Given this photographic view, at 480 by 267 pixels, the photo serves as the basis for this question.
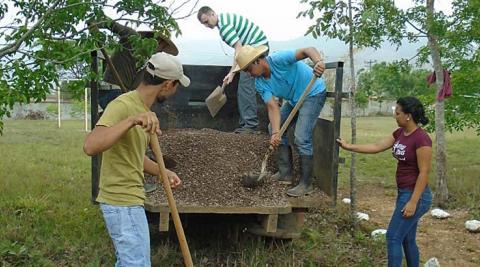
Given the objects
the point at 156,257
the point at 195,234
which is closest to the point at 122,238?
the point at 156,257

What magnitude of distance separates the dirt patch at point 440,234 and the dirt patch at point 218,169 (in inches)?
72.1

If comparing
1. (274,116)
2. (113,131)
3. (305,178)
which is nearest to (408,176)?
(305,178)

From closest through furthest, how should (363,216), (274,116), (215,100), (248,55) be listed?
(248,55) < (274,116) < (215,100) < (363,216)

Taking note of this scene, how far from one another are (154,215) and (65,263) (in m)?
0.93

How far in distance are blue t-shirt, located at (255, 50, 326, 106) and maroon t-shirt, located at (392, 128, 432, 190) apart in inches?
34.6

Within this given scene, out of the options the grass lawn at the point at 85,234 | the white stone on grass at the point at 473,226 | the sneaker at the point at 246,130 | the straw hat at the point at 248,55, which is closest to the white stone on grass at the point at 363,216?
the grass lawn at the point at 85,234

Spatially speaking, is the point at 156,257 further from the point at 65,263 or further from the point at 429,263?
the point at 429,263

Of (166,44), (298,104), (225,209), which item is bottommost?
(225,209)

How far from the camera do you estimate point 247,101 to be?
6223 millimetres

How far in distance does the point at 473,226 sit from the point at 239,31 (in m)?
3.17

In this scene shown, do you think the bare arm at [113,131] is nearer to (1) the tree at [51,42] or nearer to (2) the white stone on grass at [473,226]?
(1) the tree at [51,42]

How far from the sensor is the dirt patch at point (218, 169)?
14.2ft

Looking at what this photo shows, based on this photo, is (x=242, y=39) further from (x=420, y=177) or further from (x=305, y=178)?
(x=420, y=177)

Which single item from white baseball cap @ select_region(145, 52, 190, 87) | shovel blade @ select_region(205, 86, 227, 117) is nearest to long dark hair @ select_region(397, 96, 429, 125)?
white baseball cap @ select_region(145, 52, 190, 87)
